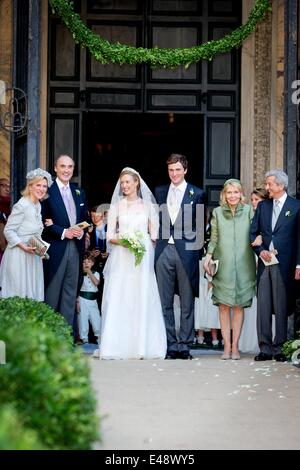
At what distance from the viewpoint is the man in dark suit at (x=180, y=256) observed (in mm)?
13266

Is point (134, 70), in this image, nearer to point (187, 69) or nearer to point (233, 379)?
point (187, 69)

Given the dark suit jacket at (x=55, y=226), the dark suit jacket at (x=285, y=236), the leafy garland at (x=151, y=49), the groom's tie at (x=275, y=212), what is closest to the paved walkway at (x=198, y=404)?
the dark suit jacket at (x=285, y=236)

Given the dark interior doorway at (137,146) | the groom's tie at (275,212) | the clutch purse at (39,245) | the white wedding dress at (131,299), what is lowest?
the white wedding dress at (131,299)

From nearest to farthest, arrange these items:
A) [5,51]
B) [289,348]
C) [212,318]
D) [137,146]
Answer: [289,348]
[212,318]
[5,51]
[137,146]

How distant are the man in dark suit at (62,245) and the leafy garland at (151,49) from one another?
9.19ft

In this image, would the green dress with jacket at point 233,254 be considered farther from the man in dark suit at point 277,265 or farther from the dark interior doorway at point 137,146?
the dark interior doorway at point 137,146

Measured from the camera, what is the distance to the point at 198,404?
9328 millimetres

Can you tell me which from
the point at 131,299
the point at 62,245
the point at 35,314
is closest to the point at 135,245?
the point at 131,299

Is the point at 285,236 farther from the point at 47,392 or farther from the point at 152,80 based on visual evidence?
the point at 47,392

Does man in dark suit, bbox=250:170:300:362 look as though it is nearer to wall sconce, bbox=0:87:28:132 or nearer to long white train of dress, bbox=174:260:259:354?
long white train of dress, bbox=174:260:259:354

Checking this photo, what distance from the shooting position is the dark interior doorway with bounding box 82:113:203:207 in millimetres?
24112

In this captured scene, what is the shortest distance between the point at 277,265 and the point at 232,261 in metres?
0.57
